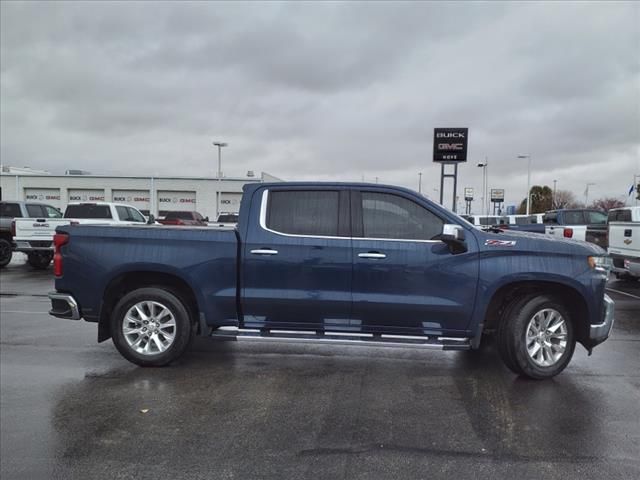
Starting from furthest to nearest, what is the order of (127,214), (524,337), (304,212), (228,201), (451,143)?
(228,201) < (127,214) < (451,143) < (304,212) < (524,337)

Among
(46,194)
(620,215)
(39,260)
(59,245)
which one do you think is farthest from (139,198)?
(59,245)

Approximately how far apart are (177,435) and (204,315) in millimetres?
1584

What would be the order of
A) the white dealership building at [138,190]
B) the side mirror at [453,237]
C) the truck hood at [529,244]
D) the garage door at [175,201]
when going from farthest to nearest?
the garage door at [175,201], the white dealership building at [138,190], the truck hood at [529,244], the side mirror at [453,237]

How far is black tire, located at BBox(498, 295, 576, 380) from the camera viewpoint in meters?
4.85

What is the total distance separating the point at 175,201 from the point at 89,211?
33.6 m

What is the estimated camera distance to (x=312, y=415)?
408 cm

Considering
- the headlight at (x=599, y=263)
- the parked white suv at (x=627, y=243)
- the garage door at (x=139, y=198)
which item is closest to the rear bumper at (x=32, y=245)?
the headlight at (x=599, y=263)

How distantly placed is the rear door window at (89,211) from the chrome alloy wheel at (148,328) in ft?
38.8

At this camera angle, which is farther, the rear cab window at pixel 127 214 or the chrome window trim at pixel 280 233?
the rear cab window at pixel 127 214

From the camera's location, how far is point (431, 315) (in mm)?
4898

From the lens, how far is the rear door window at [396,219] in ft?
16.4

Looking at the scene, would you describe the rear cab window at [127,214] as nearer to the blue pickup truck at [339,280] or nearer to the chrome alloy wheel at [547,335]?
the blue pickup truck at [339,280]

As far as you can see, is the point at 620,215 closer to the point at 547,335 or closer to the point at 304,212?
the point at 547,335

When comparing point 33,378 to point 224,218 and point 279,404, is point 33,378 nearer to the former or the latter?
point 279,404
